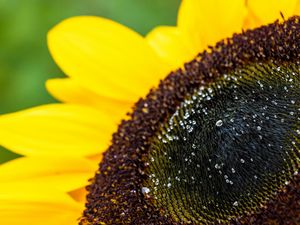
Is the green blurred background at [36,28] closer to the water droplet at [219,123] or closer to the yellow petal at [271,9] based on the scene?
the yellow petal at [271,9]

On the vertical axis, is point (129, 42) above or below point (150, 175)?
above

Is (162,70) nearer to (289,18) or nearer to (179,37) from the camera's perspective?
(179,37)

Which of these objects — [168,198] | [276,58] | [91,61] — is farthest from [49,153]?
[276,58]

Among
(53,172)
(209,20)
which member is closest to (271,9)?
(209,20)

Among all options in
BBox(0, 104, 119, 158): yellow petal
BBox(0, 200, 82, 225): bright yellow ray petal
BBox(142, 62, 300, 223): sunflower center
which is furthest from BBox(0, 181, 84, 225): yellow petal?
BBox(142, 62, 300, 223): sunflower center

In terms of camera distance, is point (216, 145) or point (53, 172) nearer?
point (216, 145)

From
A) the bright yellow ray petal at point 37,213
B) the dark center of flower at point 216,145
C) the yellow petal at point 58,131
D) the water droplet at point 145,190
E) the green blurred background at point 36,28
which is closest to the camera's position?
the dark center of flower at point 216,145

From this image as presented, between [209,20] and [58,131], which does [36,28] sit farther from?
[209,20]

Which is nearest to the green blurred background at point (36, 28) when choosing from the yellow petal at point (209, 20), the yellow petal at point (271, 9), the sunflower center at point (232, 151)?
the yellow petal at point (209, 20)
